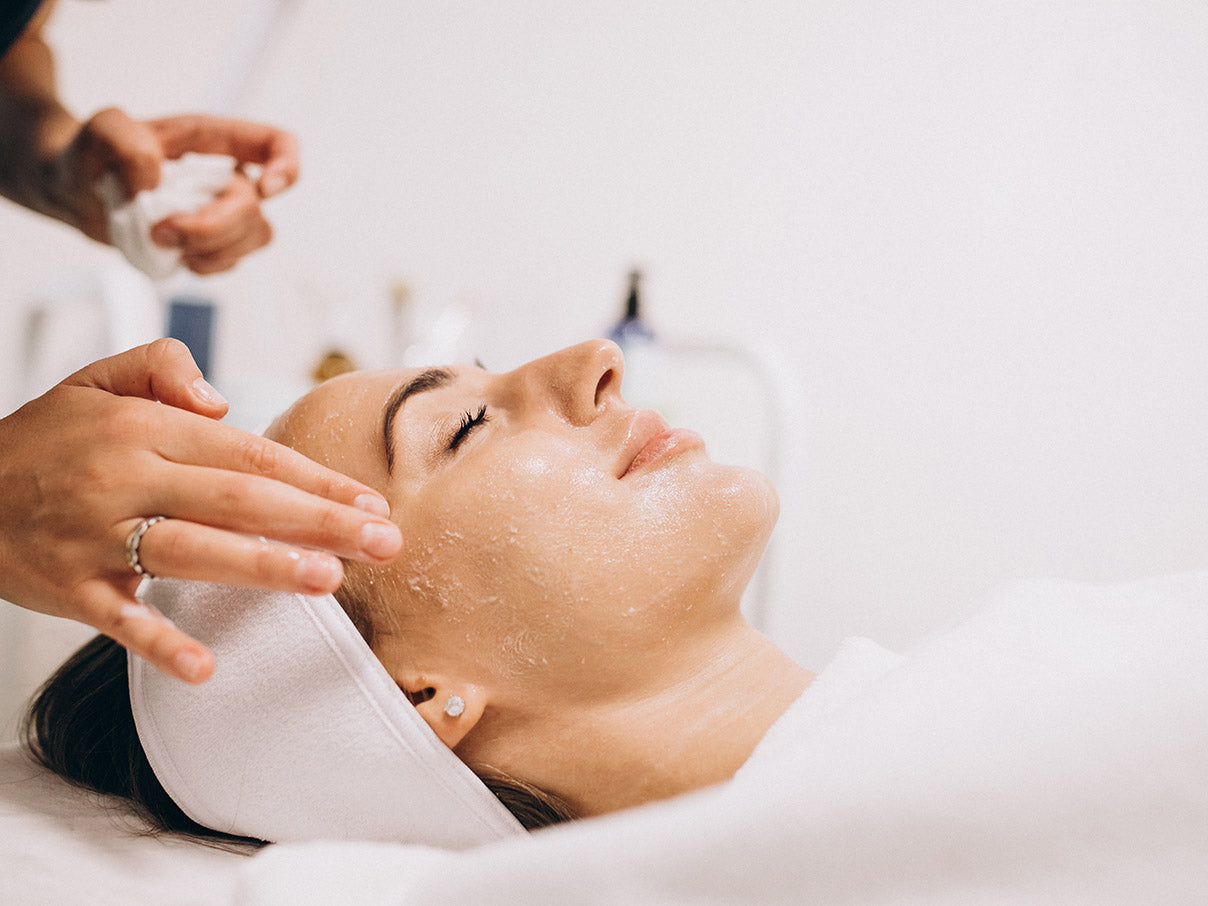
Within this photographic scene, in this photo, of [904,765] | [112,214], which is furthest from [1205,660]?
[112,214]

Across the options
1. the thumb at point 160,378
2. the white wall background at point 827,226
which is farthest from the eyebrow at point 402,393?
the white wall background at point 827,226

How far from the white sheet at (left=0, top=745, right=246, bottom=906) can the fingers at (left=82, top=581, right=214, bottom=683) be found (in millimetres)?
235

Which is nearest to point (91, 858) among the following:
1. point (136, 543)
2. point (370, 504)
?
point (136, 543)

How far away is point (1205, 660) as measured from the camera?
621mm

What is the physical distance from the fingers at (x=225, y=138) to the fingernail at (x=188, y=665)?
841 millimetres

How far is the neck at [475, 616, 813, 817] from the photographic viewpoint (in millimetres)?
793

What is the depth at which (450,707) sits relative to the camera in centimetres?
79

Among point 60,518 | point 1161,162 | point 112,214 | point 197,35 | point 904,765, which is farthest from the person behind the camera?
point 197,35

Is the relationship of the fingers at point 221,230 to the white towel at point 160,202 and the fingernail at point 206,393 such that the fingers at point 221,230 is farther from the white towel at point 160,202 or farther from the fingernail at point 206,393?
the fingernail at point 206,393

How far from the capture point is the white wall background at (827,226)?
180cm

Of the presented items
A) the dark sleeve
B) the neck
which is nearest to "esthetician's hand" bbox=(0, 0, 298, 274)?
the dark sleeve

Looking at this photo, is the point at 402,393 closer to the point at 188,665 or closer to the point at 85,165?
the point at 188,665

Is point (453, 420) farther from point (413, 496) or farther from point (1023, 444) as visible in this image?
point (1023, 444)

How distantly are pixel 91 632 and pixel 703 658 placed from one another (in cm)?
94
